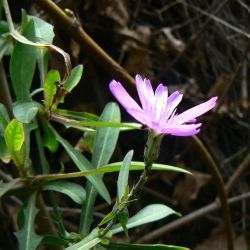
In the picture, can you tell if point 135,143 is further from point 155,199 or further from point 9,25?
point 9,25

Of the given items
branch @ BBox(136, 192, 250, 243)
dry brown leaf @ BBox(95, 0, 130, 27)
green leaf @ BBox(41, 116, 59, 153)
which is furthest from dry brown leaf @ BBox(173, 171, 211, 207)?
green leaf @ BBox(41, 116, 59, 153)

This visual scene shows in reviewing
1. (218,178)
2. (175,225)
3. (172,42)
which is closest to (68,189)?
(218,178)

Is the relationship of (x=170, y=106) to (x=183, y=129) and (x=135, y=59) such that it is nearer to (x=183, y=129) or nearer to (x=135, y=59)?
(x=183, y=129)

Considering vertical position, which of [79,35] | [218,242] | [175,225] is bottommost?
[218,242]

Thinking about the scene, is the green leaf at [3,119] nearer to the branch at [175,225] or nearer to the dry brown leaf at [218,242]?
the branch at [175,225]

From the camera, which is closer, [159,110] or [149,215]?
[159,110]

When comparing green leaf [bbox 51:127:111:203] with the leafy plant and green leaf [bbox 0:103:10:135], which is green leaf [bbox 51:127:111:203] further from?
green leaf [bbox 0:103:10:135]
